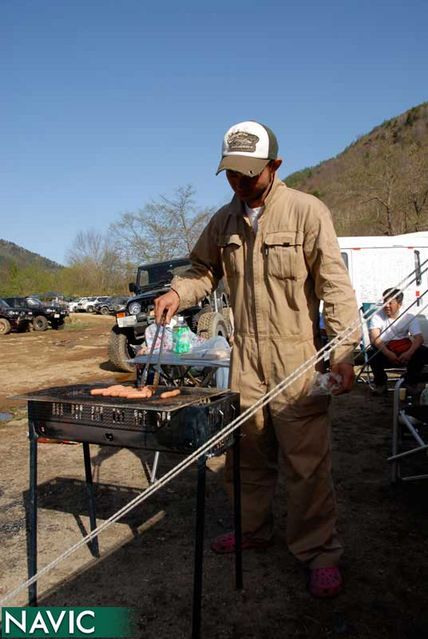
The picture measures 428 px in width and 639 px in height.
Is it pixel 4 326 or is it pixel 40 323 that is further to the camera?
pixel 40 323

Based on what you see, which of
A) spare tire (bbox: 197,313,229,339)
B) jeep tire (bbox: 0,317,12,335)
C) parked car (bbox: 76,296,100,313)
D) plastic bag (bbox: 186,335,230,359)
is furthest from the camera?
parked car (bbox: 76,296,100,313)

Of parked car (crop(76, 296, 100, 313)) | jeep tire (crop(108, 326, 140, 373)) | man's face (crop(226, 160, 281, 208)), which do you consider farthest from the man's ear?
parked car (crop(76, 296, 100, 313))

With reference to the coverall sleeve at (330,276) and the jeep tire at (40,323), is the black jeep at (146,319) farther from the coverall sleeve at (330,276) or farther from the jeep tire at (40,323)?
the jeep tire at (40,323)

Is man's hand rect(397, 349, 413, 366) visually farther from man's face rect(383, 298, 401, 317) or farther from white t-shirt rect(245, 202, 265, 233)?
white t-shirt rect(245, 202, 265, 233)

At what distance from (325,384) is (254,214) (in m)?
0.86

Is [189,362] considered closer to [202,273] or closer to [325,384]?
[202,273]

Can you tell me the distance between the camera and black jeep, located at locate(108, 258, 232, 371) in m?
8.20

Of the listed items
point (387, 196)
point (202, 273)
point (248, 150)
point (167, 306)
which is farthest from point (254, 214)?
point (387, 196)

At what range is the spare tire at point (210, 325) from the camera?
25.9ft

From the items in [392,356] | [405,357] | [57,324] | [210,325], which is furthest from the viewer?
[57,324]

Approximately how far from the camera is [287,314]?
238 cm

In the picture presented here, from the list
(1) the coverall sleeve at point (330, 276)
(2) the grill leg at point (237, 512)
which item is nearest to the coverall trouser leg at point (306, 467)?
(2) the grill leg at point (237, 512)

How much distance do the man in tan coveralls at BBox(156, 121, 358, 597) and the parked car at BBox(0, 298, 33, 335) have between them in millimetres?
19131

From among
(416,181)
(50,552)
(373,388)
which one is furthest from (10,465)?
(416,181)
